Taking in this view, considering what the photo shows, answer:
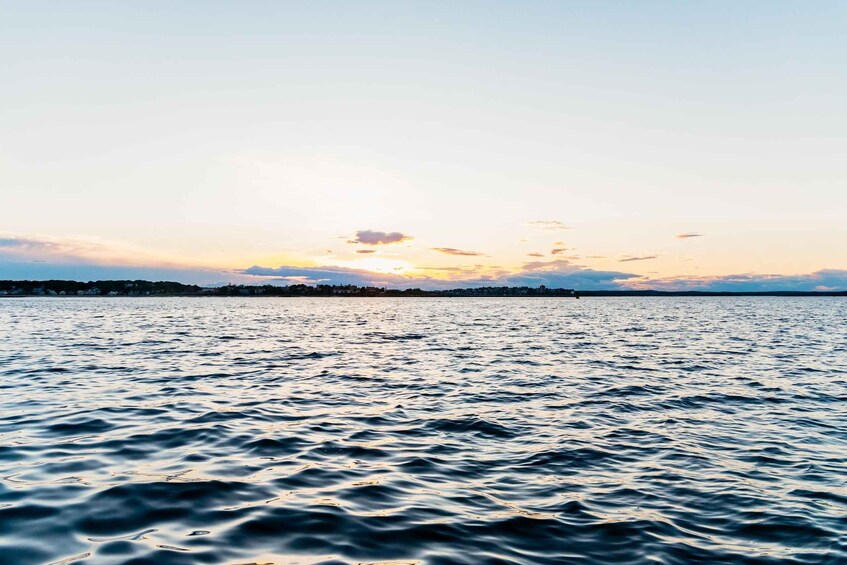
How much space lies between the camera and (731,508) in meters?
10.2

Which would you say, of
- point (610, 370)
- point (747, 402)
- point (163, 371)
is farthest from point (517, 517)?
point (163, 371)

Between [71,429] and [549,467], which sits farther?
[71,429]

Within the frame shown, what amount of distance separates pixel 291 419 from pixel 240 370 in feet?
39.9

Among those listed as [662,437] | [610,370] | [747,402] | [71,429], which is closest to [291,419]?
[71,429]

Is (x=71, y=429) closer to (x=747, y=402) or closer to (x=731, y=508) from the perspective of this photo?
(x=731, y=508)

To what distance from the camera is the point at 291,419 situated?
16828 millimetres

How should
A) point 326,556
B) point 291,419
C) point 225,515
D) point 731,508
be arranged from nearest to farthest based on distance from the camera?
point 326,556 < point 225,515 < point 731,508 < point 291,419

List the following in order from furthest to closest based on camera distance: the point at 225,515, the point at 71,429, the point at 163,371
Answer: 1. the point at 163,371
2. the point at 71,429
3. the point at 225,515

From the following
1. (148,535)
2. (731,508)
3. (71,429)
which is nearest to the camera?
(148,535)

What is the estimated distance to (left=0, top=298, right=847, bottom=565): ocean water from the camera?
8344 millimetres

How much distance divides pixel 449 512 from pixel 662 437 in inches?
327

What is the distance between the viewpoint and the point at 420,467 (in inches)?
486

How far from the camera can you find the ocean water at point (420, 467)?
27.4ft

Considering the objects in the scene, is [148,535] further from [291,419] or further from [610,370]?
[610,370]
